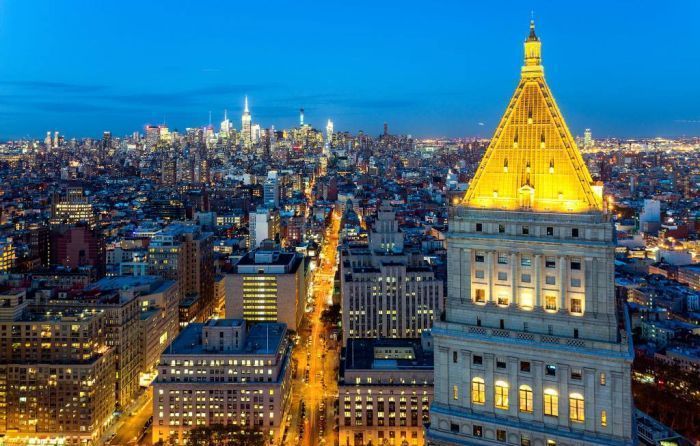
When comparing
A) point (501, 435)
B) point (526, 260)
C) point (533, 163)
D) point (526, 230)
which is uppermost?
point (533, 163)

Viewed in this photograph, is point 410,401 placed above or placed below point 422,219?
below

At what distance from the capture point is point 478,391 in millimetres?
29609

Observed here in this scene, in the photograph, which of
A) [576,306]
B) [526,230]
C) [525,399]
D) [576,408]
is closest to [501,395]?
[525,399]

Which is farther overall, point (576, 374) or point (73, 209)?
point (73, 209)

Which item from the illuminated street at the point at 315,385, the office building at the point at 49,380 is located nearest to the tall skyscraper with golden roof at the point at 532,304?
the illuminated street at the point at 315,385

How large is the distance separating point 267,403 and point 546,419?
35377mm

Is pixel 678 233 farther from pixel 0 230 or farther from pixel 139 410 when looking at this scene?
pixel 0 230

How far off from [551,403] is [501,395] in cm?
200

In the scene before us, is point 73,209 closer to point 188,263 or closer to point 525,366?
point 188,263

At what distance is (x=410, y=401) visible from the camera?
5838 cm

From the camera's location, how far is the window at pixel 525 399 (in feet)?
94.2

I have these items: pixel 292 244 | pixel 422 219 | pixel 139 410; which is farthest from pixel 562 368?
pixel 422 219

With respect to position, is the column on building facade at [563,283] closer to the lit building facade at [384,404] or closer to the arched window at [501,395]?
the arched window at [501,395]

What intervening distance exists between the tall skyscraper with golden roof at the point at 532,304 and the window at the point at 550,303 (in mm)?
45
